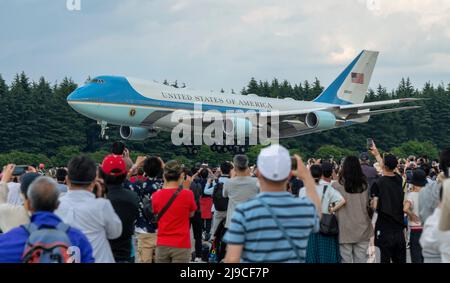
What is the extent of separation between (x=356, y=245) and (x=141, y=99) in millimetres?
28467

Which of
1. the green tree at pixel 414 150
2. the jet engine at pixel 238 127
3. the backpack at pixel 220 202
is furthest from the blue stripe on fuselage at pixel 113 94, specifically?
the green tree at pixel 414 150

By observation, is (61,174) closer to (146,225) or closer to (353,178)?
(146,225)

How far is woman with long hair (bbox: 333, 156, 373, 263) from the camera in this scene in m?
9.58

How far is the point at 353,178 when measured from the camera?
956 centimetres

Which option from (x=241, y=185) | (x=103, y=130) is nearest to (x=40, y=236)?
(x=241, y=185)

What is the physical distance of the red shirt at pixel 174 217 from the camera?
8.48 metres

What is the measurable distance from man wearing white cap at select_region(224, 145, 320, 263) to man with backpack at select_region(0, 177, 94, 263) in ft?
3.52

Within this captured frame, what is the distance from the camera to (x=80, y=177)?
21.1 feet

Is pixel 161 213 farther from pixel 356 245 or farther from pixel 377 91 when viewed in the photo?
pixel 377 91

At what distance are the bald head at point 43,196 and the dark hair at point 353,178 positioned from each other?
4769 mm

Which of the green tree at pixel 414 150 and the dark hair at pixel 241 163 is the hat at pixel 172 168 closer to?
the dark hair at pixel 241 163

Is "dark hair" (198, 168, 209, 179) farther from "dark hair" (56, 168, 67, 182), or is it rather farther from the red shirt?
the red shirt

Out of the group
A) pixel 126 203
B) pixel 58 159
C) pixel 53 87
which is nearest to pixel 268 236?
pixel 126 203

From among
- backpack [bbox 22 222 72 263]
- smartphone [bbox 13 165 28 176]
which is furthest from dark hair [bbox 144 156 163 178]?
backpack [bbox 22 222 72 263]
